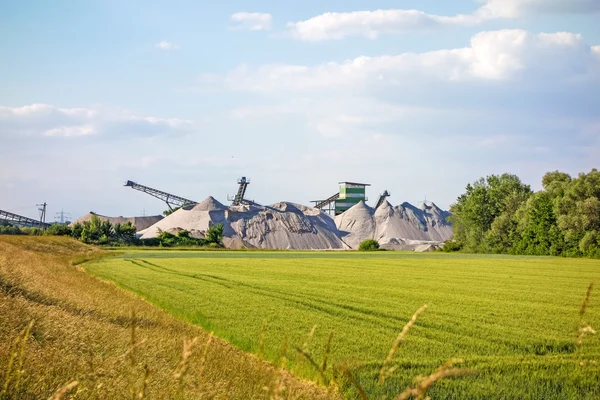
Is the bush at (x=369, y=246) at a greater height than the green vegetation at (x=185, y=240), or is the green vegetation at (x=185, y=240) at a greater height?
the green vegetation at (x=185, y=240)

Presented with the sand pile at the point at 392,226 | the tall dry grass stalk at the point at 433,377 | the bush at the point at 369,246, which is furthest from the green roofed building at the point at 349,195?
the tall dry grass stalk at the point at 433,377

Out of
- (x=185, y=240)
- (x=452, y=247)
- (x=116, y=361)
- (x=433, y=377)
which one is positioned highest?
Answer: (x=185, y=240)

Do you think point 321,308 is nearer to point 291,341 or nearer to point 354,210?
point 291,341

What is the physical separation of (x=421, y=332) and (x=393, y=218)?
402 ft

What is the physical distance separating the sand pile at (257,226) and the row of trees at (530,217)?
28.2m

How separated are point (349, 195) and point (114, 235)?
65.4 meters

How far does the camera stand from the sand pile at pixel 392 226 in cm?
12800

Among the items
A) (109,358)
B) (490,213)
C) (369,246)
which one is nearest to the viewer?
(109,358)

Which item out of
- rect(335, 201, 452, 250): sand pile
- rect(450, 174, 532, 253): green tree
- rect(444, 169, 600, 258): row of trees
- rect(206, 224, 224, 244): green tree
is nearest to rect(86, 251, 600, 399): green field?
rect(444, 169, 600, 258): row of trees

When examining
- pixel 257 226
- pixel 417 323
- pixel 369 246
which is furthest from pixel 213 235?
pixel 417 323

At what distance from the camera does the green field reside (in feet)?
37.8

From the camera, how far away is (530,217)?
8025 centimetres

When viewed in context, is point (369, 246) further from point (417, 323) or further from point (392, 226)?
point (417, 323)

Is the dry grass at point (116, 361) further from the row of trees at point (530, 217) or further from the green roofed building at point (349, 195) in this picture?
the green roofed building at point (349, 195)
